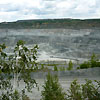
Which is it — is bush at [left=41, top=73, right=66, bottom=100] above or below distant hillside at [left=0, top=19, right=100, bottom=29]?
below

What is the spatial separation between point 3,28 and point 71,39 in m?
8.89

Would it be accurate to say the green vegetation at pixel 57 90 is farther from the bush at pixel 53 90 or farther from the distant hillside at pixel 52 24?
the distant hillside at pixel 52 24

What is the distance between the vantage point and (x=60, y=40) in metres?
24.0

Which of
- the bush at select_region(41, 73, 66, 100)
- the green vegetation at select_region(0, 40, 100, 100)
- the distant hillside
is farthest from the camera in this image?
the distant hillside

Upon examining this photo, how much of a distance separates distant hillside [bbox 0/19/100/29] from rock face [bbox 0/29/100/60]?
591mm

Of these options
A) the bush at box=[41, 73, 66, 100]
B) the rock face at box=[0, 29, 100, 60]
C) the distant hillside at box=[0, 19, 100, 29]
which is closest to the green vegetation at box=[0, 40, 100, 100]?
the bush at box=[41, 73, 66, 100]

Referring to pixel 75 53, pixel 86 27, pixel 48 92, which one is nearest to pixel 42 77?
pixel 48 92

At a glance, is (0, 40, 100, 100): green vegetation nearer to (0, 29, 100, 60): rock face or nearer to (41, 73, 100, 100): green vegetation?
(41, 73, 100, 100): green vegetation

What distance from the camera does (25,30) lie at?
2617 centimetres

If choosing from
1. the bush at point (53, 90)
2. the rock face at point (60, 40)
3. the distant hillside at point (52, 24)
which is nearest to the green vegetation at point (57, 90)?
the bush at point (53, 90)

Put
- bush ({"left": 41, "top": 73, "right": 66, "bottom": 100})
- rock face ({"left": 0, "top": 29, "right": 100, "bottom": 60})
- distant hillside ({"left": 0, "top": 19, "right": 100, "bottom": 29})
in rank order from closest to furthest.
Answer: bush ({"left": 41, "top": 73, "right": 66, "bottom": 100})
rock face ({"left": 0, "top": 29, "right": 100, "bottom": 60})
distant hillside ({"left": 0, "top": 19, "right": 100, "bottom": 29})

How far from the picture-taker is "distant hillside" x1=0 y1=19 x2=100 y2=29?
24.5 metres

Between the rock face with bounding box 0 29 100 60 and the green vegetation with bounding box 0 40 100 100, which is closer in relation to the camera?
the green vegetation with bounding box 0 40 100 100

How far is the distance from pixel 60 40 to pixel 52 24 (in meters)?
2.99
